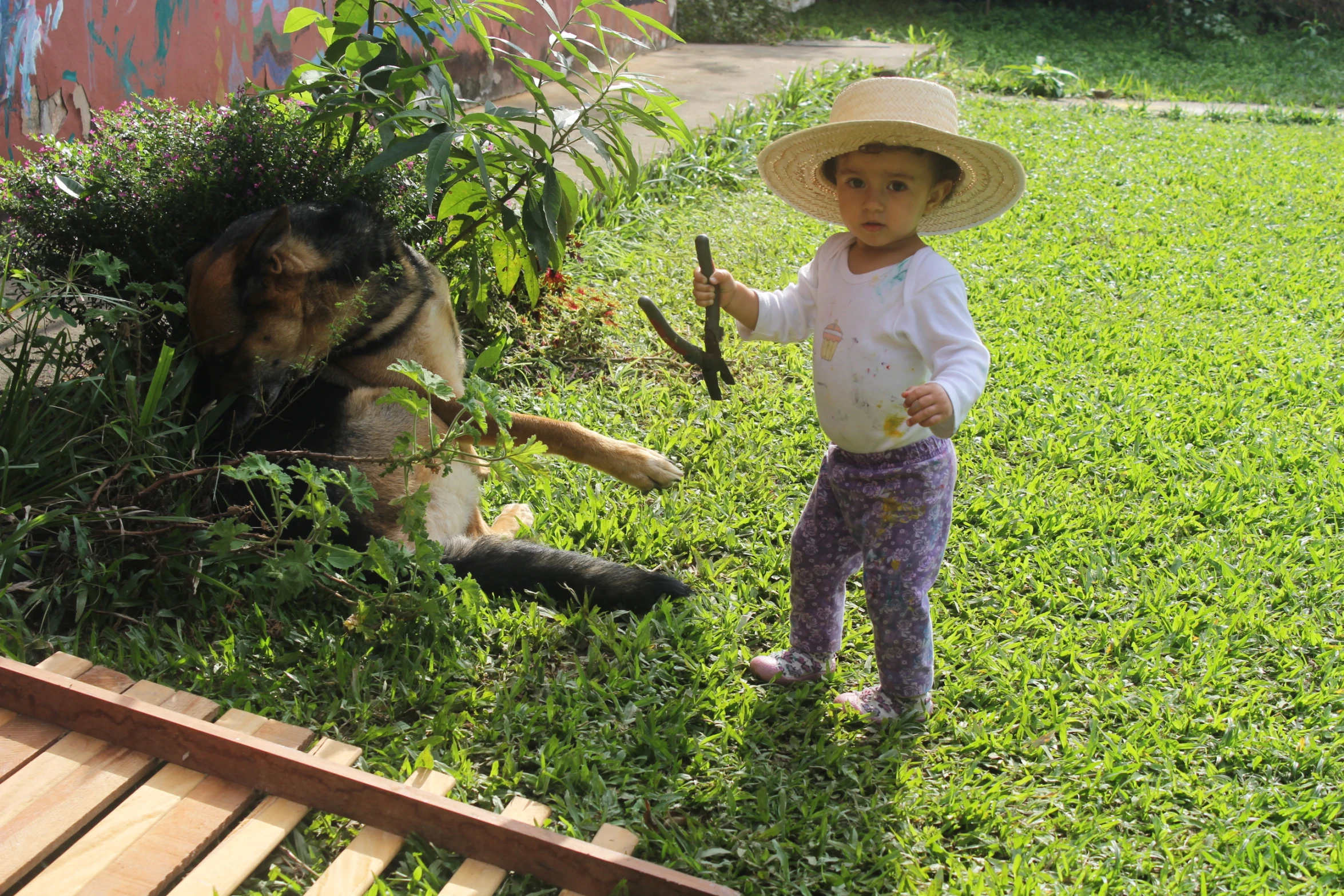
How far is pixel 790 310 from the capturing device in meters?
2.81

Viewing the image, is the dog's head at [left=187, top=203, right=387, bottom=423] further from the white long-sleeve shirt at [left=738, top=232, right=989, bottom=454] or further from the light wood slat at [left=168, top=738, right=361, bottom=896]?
the white long-sleeve shirt at [left=738, top=232, right=989, bottom=454]

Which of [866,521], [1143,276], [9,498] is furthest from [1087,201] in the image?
[9,498]

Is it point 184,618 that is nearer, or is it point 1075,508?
point 184,618

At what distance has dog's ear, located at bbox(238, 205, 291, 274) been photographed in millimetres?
2971

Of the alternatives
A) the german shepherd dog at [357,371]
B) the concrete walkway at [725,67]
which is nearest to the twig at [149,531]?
the german shepherd dog at [357,371]

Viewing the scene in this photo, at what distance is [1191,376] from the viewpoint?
4.78 meters

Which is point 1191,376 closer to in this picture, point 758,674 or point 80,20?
point 758,674

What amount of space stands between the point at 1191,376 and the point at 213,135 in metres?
4.19

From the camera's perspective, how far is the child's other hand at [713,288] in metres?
2.73

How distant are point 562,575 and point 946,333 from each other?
1.31 meters

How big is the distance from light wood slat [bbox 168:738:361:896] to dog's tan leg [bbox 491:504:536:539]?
1284mm

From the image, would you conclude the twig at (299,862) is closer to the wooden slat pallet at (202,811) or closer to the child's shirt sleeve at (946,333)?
the wooden slat pallet at (202,811)

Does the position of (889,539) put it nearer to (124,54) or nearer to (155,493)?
(155,493)

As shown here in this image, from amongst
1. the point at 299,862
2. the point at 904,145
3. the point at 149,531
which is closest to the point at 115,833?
the point at 299,862
